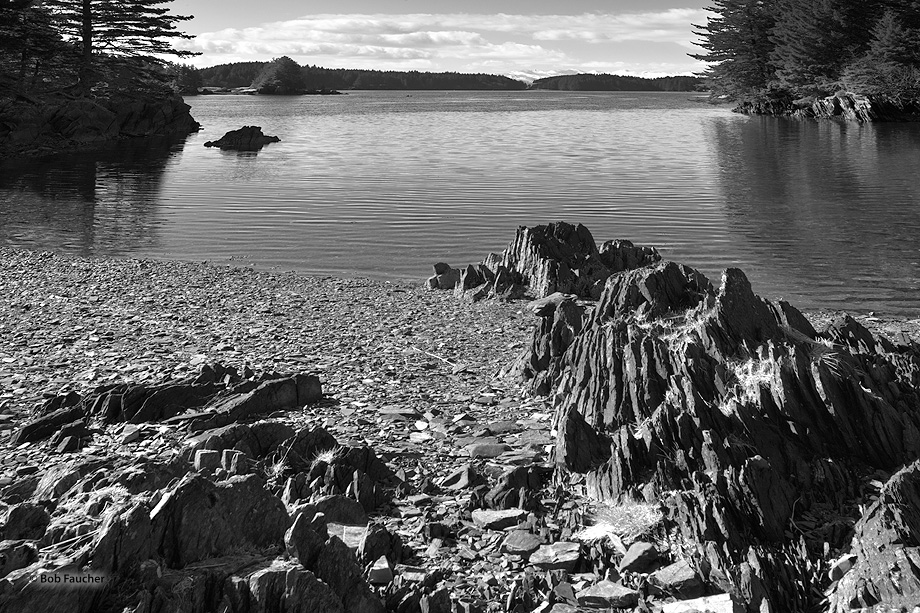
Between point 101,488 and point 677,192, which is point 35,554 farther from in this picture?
point 677,192

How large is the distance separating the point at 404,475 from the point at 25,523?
156 inches

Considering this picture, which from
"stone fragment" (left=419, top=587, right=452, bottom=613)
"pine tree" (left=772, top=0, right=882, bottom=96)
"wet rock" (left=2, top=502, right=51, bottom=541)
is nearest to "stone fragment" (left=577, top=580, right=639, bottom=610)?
"stone fragment" (left=419, top=587, right=452, bottom=613)

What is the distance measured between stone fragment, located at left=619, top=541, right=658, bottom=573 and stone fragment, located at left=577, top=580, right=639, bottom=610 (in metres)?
0.32

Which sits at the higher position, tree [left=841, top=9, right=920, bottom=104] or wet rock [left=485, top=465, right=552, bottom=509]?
tree [left=841, top=9, right=920, bottom=104]

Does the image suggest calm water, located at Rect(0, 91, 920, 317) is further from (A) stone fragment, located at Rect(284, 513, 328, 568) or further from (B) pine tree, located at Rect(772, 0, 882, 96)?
(B) pine tree, located at Rect(772, 0, 882, 96)

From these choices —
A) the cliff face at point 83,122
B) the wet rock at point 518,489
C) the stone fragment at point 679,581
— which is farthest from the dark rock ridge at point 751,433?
the cliff face at point 83,122

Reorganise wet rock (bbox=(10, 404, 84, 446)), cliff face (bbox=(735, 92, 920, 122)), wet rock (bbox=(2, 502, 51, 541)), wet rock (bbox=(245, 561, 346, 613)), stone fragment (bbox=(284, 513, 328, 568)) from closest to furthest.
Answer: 1. wet rock (bbox=(245, 561, 346, 613))
2. wet rock (bbox=(2, 502, 51, 541))
3. stone fragment (bbox=(284, 513, 328, 568))
4. wet rock (bbox=(10, 404, 84, 446))
5. cliff face (bbox=(735, 92, 920, 122))

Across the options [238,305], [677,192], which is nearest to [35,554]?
[238,305]

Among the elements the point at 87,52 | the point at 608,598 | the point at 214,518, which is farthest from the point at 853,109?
the point at 214,518

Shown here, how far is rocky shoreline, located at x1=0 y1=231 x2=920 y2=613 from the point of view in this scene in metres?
5.91

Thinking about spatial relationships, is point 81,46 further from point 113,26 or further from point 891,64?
point 891,64

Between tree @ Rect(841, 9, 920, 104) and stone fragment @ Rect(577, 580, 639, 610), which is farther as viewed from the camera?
tree @ Rect(841, 9, 920, 104)

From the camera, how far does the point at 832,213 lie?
105 feet

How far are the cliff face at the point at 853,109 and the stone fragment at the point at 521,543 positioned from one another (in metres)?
87.3
